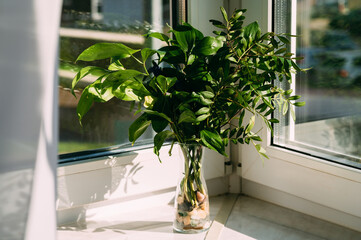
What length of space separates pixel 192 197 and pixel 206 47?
32 cm

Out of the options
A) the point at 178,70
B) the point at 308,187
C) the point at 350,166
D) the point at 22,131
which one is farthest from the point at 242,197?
the point at 22,131

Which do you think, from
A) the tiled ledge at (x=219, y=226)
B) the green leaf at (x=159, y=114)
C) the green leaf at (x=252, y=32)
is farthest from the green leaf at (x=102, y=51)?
the tiled ledge at (x=219, y=226)

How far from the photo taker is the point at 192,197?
1.02m

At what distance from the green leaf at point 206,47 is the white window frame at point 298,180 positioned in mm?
284

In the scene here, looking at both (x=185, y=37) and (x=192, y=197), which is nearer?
(x=185, y=37)

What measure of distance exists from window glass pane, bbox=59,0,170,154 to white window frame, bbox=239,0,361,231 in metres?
0.25

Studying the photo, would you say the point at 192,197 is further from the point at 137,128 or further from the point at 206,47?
the point at 206,47

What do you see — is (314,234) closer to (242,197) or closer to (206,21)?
(242,197)

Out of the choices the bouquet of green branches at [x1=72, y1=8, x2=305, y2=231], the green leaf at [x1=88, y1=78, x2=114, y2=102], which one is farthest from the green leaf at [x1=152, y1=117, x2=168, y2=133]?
the green leaf at [x1=88, y1=78, x2=114, y2=102]

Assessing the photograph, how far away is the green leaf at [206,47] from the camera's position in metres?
0.89

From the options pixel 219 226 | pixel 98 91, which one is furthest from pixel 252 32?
pixel 219 226

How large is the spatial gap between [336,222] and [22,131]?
749 mm

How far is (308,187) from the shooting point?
1.10 meters

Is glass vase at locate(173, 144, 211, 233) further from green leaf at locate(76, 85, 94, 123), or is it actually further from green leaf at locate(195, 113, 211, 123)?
green leaf at locate(76, 85, 94, 123)
